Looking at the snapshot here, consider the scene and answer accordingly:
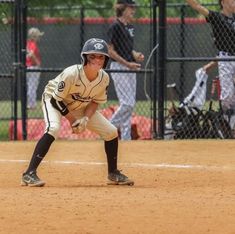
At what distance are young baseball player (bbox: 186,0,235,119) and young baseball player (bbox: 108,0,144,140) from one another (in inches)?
45.9

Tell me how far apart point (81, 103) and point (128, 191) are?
3.37ft

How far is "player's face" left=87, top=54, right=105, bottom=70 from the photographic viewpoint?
868cm

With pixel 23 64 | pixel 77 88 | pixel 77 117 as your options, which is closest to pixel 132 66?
pixel 23 64

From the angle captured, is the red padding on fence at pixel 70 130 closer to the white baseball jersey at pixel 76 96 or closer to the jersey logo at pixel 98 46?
the white baseball jersey at pixel 76 96

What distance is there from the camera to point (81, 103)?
906cm

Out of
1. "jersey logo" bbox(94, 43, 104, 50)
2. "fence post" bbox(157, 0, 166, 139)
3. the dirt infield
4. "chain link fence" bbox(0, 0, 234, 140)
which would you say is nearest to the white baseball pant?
the dirt infield

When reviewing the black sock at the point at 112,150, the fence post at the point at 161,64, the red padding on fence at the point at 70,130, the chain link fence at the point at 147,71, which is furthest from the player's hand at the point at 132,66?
the black sock at the point at 112,150

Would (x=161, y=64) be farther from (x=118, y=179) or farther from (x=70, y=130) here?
(x=118, y=179)

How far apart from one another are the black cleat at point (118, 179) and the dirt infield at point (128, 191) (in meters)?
0.09

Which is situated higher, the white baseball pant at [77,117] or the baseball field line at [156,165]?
the white baseball pant at [77,117]

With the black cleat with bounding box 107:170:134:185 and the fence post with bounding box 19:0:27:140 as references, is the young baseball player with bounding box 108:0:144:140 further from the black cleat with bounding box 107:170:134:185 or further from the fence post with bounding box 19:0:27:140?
the black cleat with bounding box 107:170:134:185

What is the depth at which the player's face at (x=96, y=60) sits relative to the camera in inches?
342

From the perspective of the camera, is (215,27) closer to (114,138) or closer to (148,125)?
(148,125)

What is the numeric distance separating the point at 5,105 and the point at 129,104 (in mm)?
7728
